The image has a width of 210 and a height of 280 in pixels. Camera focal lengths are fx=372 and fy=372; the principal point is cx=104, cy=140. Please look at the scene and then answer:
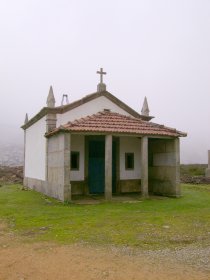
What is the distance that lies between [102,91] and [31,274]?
14.5 metres

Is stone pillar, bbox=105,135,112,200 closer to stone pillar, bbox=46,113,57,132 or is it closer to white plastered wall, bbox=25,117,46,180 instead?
stone pillar, bbox=46,113,57,132

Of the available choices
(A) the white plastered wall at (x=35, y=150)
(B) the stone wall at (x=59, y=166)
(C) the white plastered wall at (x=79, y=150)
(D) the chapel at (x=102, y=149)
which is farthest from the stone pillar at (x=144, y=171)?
Result: (A) the white plastered wall at (x=35, y=150)

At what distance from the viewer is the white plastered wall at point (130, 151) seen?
20094 millimetres

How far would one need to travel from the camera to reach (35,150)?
22375mm

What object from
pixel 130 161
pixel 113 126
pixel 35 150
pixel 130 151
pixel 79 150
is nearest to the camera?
pixel 113 126

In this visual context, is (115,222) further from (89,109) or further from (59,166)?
(89,109)

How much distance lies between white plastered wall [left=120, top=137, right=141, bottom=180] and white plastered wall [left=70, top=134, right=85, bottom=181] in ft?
7.23

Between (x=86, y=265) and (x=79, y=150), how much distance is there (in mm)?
12582

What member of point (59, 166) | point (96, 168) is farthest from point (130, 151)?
point (59, 166)

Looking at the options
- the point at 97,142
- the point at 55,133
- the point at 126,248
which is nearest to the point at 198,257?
the point at 126,248

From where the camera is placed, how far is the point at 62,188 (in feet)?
52.4

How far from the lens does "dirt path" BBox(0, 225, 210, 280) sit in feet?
20.3

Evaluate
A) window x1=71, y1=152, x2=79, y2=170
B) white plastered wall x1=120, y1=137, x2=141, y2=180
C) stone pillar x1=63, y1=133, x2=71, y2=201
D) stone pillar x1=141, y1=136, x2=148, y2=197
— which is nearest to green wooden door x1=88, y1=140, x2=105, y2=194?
window x1=71, y1=152, x2=79, y2=170

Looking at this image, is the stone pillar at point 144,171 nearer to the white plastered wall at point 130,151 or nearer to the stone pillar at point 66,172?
the white plastered wall at point 130,151
